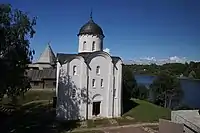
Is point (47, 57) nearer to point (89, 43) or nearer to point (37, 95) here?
point (37, 95)

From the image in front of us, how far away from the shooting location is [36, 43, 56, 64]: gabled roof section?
51291mm

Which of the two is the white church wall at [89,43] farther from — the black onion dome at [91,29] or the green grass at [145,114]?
the green grass at [145,114]

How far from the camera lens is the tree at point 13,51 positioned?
17.2 m

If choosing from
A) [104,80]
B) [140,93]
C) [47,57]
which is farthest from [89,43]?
[140,93]

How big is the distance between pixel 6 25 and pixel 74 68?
10584mm

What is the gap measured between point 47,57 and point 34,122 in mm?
27233

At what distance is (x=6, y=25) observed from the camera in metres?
17.9

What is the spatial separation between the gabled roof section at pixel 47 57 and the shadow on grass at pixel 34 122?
20.5 meters

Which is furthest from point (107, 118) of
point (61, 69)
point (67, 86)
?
point (61, 69)

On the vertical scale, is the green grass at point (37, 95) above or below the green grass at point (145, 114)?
above

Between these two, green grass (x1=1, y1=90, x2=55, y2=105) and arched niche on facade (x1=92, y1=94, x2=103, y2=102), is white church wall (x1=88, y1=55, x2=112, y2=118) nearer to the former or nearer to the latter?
arched niche on facade (x1=92, y1=94, x2=103, y2=102)

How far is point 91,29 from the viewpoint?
98.7 ft

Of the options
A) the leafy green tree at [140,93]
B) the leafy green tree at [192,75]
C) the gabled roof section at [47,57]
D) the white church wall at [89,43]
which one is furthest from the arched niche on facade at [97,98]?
the leafy green tree at [192,75]

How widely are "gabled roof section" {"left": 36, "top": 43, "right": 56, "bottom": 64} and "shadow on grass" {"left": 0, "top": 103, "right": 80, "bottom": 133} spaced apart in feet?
67.2
